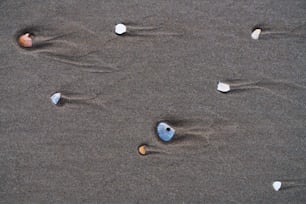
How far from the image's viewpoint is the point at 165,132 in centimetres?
113

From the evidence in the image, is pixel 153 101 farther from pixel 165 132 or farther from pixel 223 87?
pixel 223 87

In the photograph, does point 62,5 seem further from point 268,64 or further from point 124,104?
point 268,64

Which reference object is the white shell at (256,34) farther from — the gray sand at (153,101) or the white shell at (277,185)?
the white shell at (277,185)

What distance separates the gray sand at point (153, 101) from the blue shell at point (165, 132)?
Answer: 2 cm

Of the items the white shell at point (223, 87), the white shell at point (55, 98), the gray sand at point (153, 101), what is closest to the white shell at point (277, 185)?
the gray sand at point (153, 101)

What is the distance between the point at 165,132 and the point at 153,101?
0.30 feet

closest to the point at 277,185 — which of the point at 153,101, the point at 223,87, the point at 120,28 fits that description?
the point at 223,87

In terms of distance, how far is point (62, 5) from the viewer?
1125mm

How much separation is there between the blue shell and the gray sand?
0.02 meters

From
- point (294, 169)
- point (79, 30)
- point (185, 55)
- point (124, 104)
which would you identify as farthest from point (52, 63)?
point (294, 169)

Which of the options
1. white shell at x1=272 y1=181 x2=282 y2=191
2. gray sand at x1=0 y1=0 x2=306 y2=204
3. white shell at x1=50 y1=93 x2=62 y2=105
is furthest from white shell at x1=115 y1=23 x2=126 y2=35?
white shell at x1=272 y1=181 x2=282 y2=191

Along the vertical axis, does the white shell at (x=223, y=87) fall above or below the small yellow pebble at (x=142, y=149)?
above

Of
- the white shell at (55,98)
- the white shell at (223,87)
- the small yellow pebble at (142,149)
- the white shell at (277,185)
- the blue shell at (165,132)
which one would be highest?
the white shell at (223,87)

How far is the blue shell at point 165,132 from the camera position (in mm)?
1127
